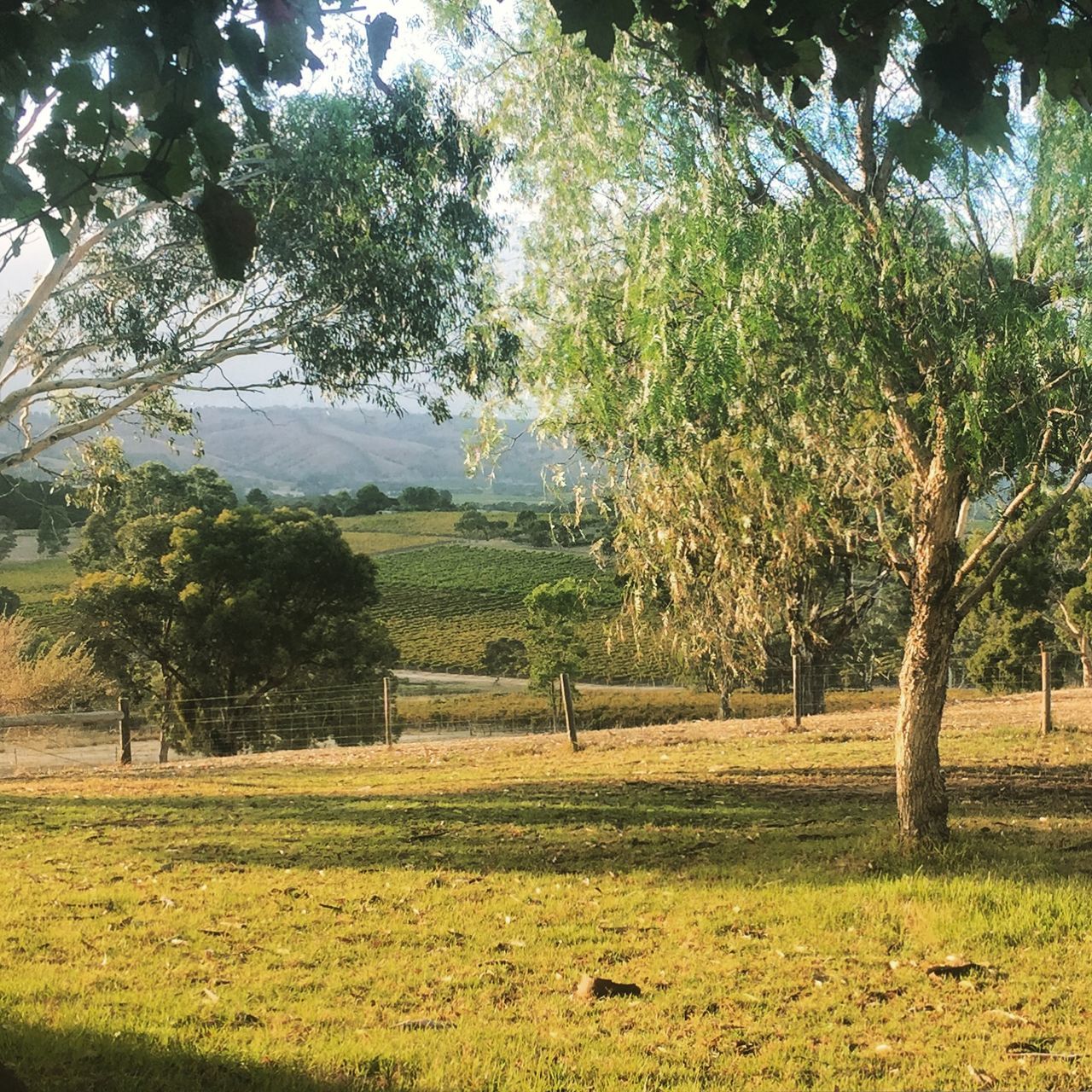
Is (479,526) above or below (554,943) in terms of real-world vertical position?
above

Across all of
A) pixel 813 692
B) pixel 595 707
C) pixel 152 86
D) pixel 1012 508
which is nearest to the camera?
pixel 152 86

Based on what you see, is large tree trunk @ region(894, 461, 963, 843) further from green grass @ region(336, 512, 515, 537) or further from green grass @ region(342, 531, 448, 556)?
green grass @ region(336, 512, 515, 537)

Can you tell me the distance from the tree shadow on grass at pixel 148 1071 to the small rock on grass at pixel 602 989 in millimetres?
984

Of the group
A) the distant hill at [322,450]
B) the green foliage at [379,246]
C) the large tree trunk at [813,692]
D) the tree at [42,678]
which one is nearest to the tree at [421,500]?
the distant hill at [322,450]

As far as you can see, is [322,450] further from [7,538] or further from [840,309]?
[840,309]

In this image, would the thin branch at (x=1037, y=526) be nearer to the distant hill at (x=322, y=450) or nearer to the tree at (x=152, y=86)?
the tree at (x=152, y=86)

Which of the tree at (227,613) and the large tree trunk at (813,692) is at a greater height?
the tree at (227,613)

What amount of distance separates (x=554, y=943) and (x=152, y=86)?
159 inches

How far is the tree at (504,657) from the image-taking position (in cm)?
3506

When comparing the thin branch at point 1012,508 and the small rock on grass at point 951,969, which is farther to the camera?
the thin branch at point 1012,508

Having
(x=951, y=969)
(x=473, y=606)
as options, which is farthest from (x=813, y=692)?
(x=473, y=606)

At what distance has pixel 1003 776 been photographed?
1026 cm

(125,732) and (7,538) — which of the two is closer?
(125,732)

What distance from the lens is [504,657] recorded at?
3559 cm
